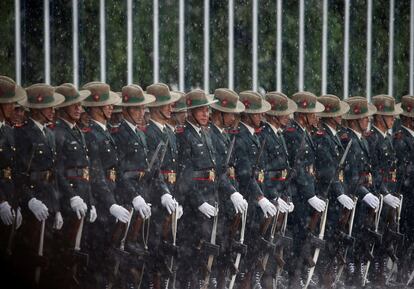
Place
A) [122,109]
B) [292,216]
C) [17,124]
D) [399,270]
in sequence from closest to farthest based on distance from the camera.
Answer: [17,124] → [122,109] → [292,216] → [399,270]

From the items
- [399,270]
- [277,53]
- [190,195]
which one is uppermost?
[277,53]

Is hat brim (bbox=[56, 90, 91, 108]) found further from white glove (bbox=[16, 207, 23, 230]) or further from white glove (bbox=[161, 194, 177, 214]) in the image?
white glove (bbox=[161, 194, 177, 214])

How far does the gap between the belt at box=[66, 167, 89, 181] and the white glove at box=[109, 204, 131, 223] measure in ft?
1.16

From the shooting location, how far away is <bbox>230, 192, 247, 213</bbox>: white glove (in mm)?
14844

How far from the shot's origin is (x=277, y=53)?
1655cm

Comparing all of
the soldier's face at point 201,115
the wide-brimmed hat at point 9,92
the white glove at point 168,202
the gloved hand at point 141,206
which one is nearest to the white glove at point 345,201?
the soldier's face at point 201,115

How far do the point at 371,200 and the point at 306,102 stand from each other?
1.25m

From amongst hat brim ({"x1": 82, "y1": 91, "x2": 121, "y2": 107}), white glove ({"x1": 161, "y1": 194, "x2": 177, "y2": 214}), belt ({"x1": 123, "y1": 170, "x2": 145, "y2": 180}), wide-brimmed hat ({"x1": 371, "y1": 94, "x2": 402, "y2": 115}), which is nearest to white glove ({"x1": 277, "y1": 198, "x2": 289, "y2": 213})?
white glove ({"x1": 161, "y1": 194, "x2": 177, "y2": 214})

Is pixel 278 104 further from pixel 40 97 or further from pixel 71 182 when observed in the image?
pixel 40 97

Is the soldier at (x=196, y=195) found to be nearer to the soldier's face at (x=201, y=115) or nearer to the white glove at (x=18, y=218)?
the soldier's face at (x=201, y=115)

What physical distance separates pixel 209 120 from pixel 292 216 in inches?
56.6

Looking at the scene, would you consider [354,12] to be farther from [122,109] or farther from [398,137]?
[122,109]

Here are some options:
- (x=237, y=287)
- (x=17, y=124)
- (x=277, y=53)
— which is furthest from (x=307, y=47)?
(x=17, y=124)

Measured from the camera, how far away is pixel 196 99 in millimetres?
14828
